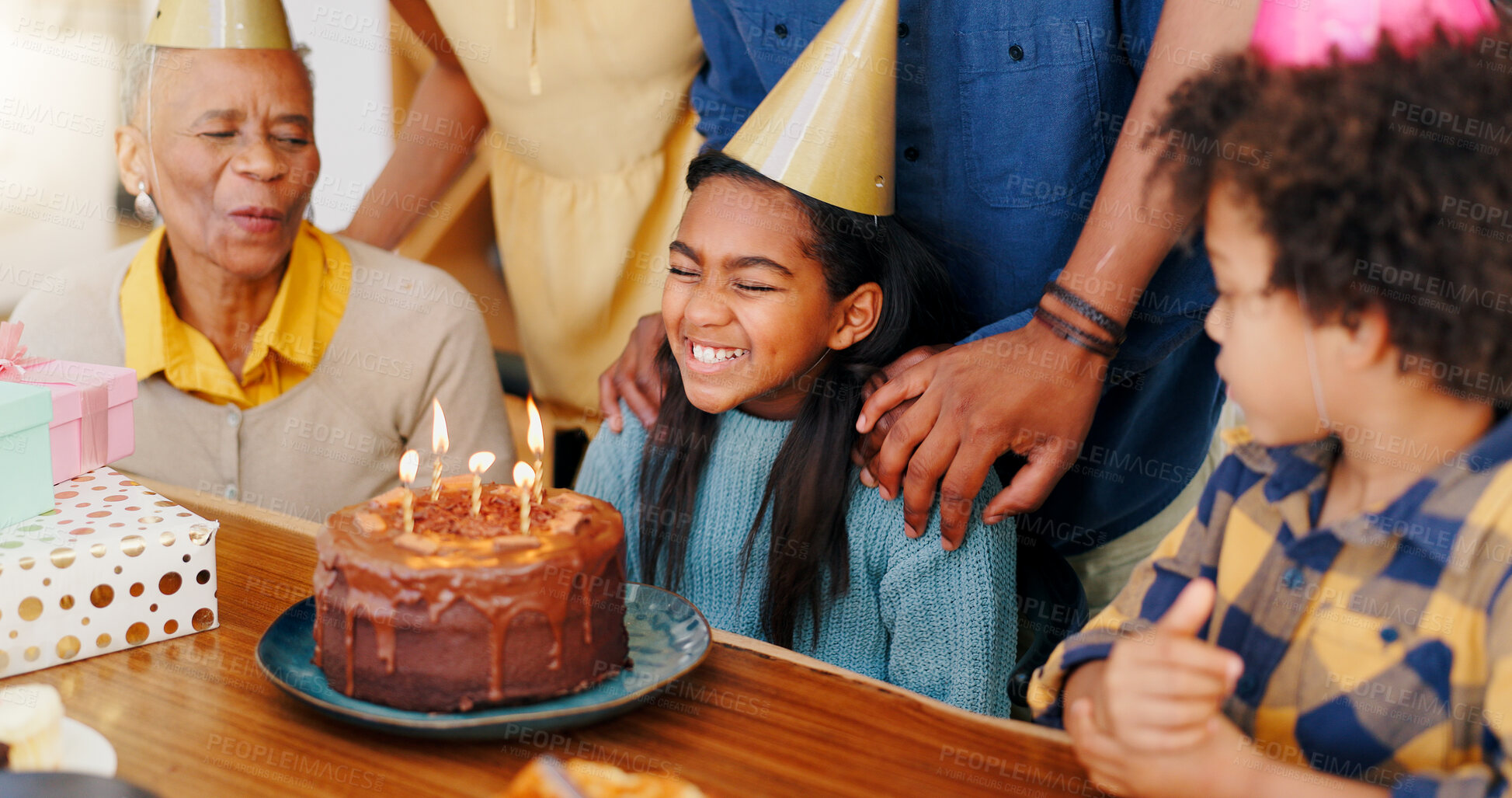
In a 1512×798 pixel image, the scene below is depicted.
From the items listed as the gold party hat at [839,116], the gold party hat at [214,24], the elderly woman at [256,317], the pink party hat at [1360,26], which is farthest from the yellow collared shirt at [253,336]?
the pink party hat at [1360,26]

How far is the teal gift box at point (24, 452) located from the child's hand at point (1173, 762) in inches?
38.7

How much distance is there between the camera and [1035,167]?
1.50 metres

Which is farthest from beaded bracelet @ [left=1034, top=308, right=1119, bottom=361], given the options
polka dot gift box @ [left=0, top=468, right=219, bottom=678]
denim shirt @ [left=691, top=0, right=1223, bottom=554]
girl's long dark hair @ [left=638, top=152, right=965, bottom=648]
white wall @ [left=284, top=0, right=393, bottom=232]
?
white wall @ [left=284, top=0, right=393, bottom=232]

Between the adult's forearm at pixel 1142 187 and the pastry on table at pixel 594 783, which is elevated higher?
the adult's forearm at pixel 1142 187

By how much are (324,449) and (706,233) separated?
786 mm

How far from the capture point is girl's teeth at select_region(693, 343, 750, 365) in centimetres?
143

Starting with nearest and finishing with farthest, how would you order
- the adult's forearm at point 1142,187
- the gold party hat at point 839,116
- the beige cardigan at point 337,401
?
the adult's forearm at point 1142,187 < the gold party hat at point 839,116 < the beige cardigan at point 337,401

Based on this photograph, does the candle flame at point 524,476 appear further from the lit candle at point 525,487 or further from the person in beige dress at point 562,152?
the person in beige dress at point 562,152

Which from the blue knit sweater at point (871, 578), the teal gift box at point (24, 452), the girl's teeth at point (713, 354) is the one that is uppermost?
the girl's teeth at point (713, 354)

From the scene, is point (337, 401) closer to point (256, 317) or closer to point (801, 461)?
point (256, 317)

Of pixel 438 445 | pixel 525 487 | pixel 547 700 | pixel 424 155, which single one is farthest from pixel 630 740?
pixel 424 155

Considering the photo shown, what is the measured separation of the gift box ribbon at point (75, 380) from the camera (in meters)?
1.19

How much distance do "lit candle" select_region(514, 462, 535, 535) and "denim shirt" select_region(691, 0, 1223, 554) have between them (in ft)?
2.18

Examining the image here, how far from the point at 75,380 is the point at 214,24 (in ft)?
2.20
